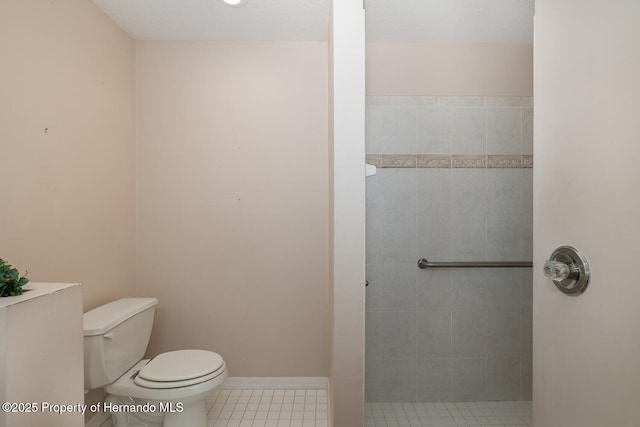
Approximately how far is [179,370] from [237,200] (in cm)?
104

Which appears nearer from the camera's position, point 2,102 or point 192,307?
point 2,102

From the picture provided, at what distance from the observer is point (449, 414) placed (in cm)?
207

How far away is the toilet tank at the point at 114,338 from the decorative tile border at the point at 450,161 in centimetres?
160

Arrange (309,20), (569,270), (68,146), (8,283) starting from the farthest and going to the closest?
1. (309,20)
2. (68,146)
3. (8,283)
4. (569,270)

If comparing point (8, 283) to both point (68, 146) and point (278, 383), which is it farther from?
point (278, 383)

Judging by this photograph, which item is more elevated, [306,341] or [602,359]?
[602,359]

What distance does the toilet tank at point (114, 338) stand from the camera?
5.24ft

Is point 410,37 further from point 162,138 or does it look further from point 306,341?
point 306,341

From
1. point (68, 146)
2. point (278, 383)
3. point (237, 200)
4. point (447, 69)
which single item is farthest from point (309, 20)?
point (278, 383)

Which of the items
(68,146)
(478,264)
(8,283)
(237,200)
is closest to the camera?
(8,283)

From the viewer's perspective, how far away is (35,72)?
4.77 ft

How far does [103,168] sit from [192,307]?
1.00m

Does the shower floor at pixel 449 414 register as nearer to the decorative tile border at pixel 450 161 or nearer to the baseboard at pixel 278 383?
the baseboard at pixel 278 383

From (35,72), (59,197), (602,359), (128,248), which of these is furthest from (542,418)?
(128,248)
